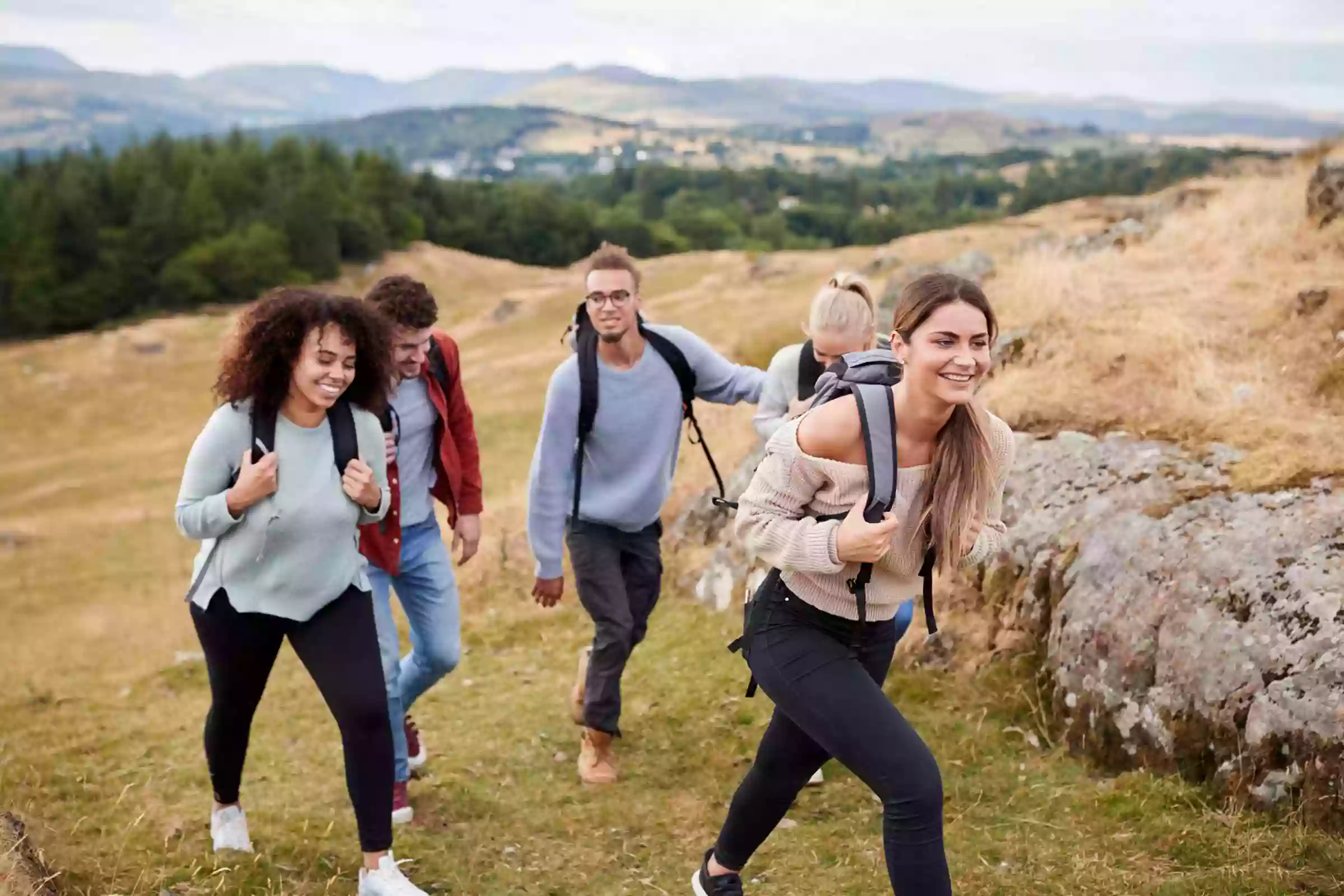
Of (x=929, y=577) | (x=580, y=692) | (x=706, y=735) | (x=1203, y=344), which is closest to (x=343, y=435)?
(x=929, y=577)

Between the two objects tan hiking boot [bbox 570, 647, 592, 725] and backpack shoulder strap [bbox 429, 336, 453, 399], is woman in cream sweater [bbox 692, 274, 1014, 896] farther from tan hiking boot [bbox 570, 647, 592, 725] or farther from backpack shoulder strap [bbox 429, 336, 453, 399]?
tan hiking boot [bbox 570, 647, 592, 725]

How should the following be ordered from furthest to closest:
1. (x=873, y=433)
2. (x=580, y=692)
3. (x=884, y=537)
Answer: (x=580, y=692) < (x=873, y=433) < (x=884, y=537)

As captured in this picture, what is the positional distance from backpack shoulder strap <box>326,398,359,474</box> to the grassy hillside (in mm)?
2053

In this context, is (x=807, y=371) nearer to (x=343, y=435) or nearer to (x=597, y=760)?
(x=343, y=435)

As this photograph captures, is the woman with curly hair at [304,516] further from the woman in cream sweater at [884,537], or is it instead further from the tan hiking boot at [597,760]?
the tan hiking boot at [597,760]

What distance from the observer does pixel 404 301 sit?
206 inches

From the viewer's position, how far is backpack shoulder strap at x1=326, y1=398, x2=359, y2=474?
172 inches

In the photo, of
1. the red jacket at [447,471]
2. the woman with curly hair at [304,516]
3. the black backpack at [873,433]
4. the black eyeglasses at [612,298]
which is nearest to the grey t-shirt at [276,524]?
the woman with curly hair at [304,516]

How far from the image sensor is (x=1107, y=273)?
40.0ft

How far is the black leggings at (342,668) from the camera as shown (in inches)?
170

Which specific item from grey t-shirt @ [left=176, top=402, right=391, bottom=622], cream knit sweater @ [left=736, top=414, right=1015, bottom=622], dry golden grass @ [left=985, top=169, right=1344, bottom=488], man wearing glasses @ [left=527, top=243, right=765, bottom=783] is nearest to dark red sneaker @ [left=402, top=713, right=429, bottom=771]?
man wearing glasses @ [left=527, top=243, right=765, bottom=783]

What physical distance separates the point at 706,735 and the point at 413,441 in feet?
9.18

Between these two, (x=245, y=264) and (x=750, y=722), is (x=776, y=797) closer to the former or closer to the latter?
(x=750, y=722)

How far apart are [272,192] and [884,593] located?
3404 inches
